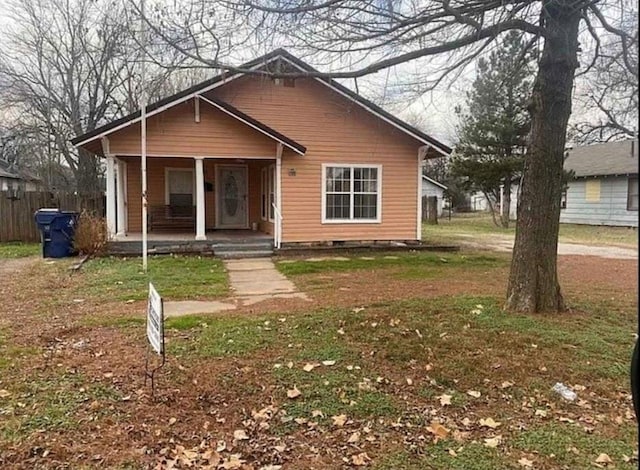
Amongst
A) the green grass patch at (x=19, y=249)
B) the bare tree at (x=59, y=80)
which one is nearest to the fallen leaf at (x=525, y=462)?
the green grass patch at (x=19, y=249)

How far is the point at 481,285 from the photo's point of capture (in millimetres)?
8531

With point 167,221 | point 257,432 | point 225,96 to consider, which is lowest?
point 257,432

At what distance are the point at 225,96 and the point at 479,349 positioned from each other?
1146 centimetres

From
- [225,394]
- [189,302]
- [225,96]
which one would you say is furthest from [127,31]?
[225,96]

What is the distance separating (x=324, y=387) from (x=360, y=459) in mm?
1079

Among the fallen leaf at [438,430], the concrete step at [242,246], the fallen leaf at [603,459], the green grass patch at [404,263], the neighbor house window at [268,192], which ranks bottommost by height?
the fallen leaf at [603,459]

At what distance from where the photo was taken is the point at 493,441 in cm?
323

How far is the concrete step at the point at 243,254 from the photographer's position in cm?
1262

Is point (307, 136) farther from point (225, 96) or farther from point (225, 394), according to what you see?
point (225, 394)

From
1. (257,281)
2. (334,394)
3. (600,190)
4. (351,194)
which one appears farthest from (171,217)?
(600,190)

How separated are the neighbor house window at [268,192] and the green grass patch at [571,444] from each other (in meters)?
11.7

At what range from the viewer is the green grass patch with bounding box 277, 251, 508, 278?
10414 millimetres

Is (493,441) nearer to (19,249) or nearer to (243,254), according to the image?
(243,254)

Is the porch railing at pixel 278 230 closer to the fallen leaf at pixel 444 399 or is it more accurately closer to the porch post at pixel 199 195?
the porch post at pixel 199 195
